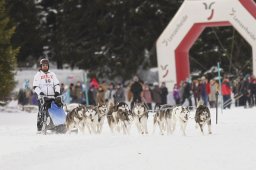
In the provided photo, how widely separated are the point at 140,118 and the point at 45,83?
7.13 ft

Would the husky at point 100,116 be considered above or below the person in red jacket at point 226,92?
below

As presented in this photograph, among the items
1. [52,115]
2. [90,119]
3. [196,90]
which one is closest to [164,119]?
[90,119]

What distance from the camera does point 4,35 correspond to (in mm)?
25781

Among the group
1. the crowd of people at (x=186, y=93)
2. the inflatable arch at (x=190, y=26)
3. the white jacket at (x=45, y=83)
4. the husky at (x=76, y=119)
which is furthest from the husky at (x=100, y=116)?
the inflatable arch at (x=190, y=26)

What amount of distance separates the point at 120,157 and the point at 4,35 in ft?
55.0

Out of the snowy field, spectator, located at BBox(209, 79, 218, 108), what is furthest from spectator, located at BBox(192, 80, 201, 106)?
the snowy field

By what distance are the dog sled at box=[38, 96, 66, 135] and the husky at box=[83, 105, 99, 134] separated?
590 mm

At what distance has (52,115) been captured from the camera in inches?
579

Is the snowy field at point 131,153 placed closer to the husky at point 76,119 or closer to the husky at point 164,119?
the husky at point 164,119

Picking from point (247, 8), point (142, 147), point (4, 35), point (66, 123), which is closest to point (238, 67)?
point (247, 8)

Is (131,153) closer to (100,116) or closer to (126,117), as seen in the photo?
(126,117)

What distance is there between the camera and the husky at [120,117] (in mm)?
14914

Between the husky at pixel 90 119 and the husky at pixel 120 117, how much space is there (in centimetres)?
38

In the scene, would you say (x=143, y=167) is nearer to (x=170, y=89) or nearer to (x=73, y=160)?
(x=73, y=160)
